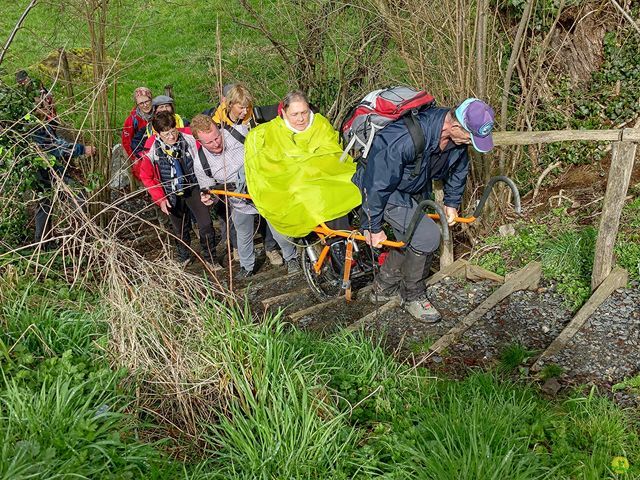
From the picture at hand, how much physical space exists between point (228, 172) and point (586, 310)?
130 inches

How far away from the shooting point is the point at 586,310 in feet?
14.4

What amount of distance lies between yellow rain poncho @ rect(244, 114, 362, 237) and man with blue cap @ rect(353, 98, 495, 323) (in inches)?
10.6

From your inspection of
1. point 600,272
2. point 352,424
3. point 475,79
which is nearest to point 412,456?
point 352,424

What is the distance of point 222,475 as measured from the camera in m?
2.78

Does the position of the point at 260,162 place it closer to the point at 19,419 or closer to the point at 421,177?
the point at 421,177

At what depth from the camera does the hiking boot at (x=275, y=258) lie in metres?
6.52

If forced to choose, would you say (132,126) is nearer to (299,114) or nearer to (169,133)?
(169,133)

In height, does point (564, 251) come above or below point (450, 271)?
above

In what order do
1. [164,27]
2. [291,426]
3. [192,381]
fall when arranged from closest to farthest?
[291,426] → [192,381] → [164,27]

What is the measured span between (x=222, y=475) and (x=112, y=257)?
4.60ft

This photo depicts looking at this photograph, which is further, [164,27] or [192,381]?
[164,27]

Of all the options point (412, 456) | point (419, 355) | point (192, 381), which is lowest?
point (419, 355)

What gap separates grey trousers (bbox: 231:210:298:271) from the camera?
5.90 metres

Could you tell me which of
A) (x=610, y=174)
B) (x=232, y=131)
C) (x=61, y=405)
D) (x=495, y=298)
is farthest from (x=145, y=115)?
(x=610, y=174)
